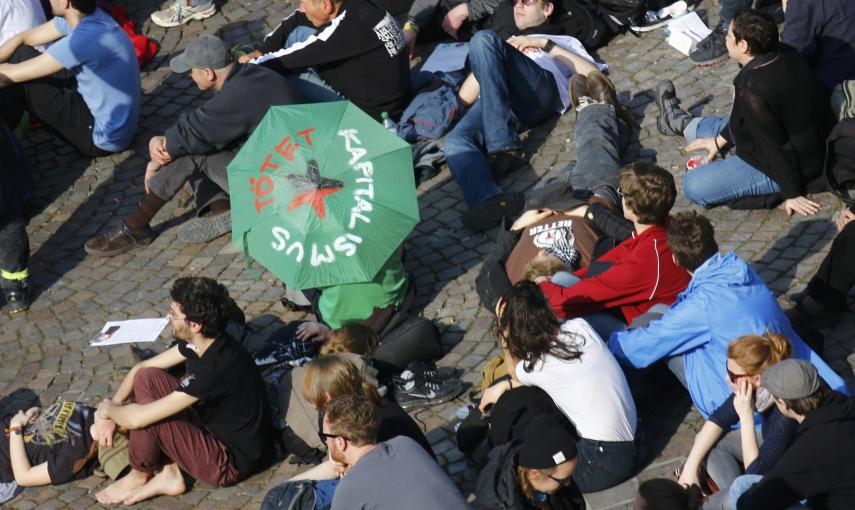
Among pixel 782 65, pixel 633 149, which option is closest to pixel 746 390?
pixel 782 65

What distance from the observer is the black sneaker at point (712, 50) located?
33.6 ft

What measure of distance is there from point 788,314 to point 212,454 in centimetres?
354

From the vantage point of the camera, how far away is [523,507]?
5.53 m

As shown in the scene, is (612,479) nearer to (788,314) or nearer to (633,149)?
(788,314)

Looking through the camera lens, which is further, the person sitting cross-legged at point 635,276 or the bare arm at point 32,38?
the bare arm at point 32,38

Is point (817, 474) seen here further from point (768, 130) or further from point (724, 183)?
point (724, 183)

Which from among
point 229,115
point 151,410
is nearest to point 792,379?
point 151,410

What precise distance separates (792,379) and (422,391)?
2.44 m

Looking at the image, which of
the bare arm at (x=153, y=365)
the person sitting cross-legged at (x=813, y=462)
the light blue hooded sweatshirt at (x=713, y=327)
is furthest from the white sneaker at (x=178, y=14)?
the person sitting cross-legged at (x=813, y=462)

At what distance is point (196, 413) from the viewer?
23.0 feet

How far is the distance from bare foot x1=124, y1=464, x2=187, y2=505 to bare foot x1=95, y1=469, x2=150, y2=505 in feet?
0.10

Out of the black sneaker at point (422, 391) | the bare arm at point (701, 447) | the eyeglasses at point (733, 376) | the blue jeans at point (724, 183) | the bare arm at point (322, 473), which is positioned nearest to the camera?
the eyeglasses at point (733, 376)

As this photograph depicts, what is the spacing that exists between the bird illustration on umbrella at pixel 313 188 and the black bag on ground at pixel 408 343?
90 cm

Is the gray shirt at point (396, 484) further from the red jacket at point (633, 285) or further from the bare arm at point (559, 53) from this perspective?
the bare arm at point (559, 53)
